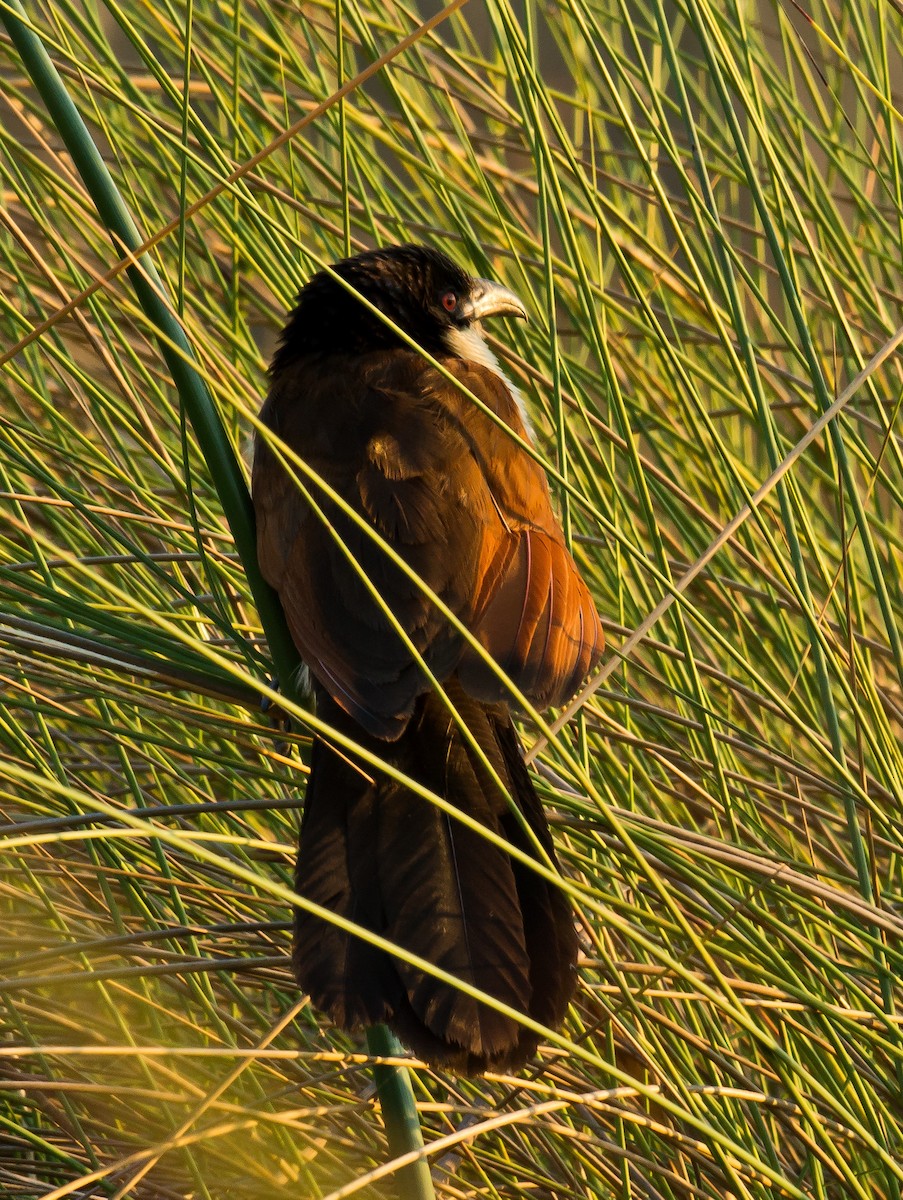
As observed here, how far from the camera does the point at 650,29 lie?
80.9 inches

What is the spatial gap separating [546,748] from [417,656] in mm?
861

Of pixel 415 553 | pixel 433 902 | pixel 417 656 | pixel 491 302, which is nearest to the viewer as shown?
pixel 417 656

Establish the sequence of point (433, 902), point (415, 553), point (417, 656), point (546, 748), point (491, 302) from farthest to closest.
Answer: point (491, 302)
point (546, 748)
point (415, 553)
point (433, 902)
point (417, 656)

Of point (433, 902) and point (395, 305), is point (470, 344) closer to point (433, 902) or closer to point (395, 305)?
point (395, 305)

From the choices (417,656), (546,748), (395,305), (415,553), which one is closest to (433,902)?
(417,656)

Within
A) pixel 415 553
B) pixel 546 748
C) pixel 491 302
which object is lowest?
pixel 546 748

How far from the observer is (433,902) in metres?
0.97

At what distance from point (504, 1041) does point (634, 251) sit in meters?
1.41

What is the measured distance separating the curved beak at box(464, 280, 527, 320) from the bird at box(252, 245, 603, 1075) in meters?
0.11

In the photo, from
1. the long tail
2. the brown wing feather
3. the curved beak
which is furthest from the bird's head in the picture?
the long tail

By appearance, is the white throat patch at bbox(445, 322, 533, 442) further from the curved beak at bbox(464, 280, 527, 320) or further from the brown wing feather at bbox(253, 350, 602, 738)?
the brown wing feather at bbox(253, 350, 602, 738)

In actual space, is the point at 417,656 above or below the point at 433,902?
above

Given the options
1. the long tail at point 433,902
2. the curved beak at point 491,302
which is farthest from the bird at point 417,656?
the curved beak at point 491,302

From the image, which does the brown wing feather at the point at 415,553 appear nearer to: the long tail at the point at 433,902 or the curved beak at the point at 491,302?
the long tail at the point at 433,902
